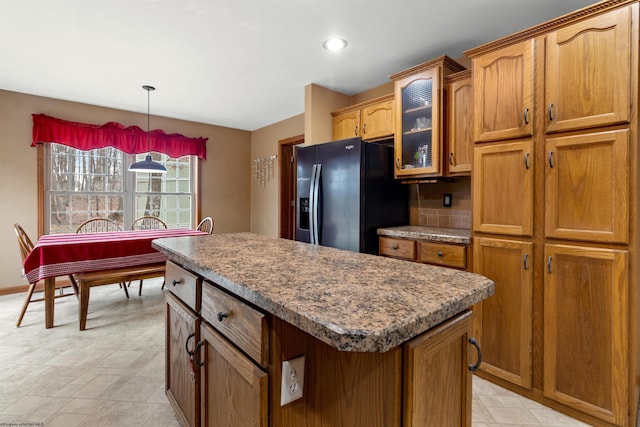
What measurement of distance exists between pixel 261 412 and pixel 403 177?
90.7 inches

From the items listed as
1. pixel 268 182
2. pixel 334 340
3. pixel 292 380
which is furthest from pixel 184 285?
pixel 268 182

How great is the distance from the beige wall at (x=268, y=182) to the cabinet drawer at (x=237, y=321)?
3763 mm

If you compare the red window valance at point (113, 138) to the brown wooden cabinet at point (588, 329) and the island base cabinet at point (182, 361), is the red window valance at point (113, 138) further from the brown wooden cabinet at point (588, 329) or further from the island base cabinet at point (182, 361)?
the brown wooden cabinet at point (588, 329)

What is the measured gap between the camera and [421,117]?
265 centimetres

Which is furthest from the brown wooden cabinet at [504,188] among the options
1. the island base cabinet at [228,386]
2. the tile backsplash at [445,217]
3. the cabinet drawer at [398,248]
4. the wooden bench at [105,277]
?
the wooden bench at [105,277]

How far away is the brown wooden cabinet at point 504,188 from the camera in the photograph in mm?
1801

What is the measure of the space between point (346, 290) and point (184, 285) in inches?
31.1

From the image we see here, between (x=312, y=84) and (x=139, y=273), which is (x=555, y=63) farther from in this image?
(x=139, y=273)

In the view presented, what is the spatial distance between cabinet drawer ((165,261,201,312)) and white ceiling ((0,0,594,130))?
171 centimetres

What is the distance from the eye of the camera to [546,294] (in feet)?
5.72

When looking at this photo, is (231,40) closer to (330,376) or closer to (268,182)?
(330,376)

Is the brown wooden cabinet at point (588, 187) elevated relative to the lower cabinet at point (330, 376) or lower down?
elevated

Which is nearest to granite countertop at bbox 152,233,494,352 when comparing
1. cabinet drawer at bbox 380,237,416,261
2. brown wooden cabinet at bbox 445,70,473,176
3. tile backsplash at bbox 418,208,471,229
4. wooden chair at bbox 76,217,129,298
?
cabinet drawer at bbox 380,237,416,261

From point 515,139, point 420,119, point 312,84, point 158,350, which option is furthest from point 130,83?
point 515,139
